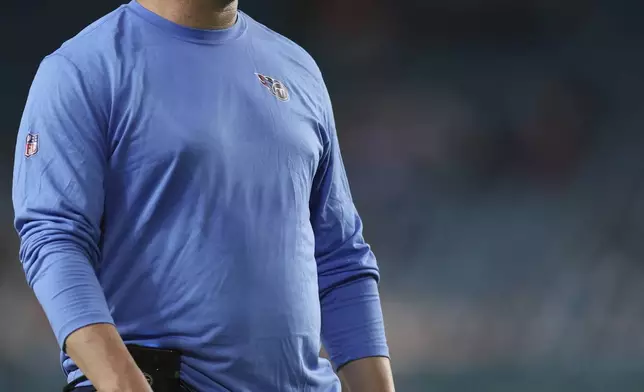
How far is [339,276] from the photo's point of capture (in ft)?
3.88

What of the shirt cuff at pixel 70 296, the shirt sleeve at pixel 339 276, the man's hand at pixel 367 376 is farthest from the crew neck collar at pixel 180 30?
the man's hand at pixel 367 376

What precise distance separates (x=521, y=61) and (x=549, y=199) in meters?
0.42

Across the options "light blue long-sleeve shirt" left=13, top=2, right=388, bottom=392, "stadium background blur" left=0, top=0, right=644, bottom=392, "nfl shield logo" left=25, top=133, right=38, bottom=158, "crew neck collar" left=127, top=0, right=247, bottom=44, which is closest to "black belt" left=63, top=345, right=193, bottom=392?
"light blue long-sleeve shirt" left=13, top=2, right=388, bottom=392

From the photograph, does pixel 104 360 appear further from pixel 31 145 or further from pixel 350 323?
pixel 350 323

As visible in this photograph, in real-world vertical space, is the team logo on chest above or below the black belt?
above

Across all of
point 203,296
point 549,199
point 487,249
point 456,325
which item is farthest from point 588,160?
point 203,296

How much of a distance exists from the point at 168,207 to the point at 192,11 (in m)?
0.21

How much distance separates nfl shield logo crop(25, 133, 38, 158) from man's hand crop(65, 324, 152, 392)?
0.17 m

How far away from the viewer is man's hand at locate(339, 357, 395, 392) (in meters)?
1.17

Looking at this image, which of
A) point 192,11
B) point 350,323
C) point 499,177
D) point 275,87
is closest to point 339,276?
point 350,323

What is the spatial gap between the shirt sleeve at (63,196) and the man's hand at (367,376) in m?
0.33

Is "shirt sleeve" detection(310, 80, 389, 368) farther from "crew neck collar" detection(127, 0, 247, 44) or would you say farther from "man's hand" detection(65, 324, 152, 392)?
"man's hand" detection(65, 324, 152, 392)

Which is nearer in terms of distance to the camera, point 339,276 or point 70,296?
point 70,296

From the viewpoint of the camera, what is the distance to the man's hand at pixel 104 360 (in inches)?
36.0
